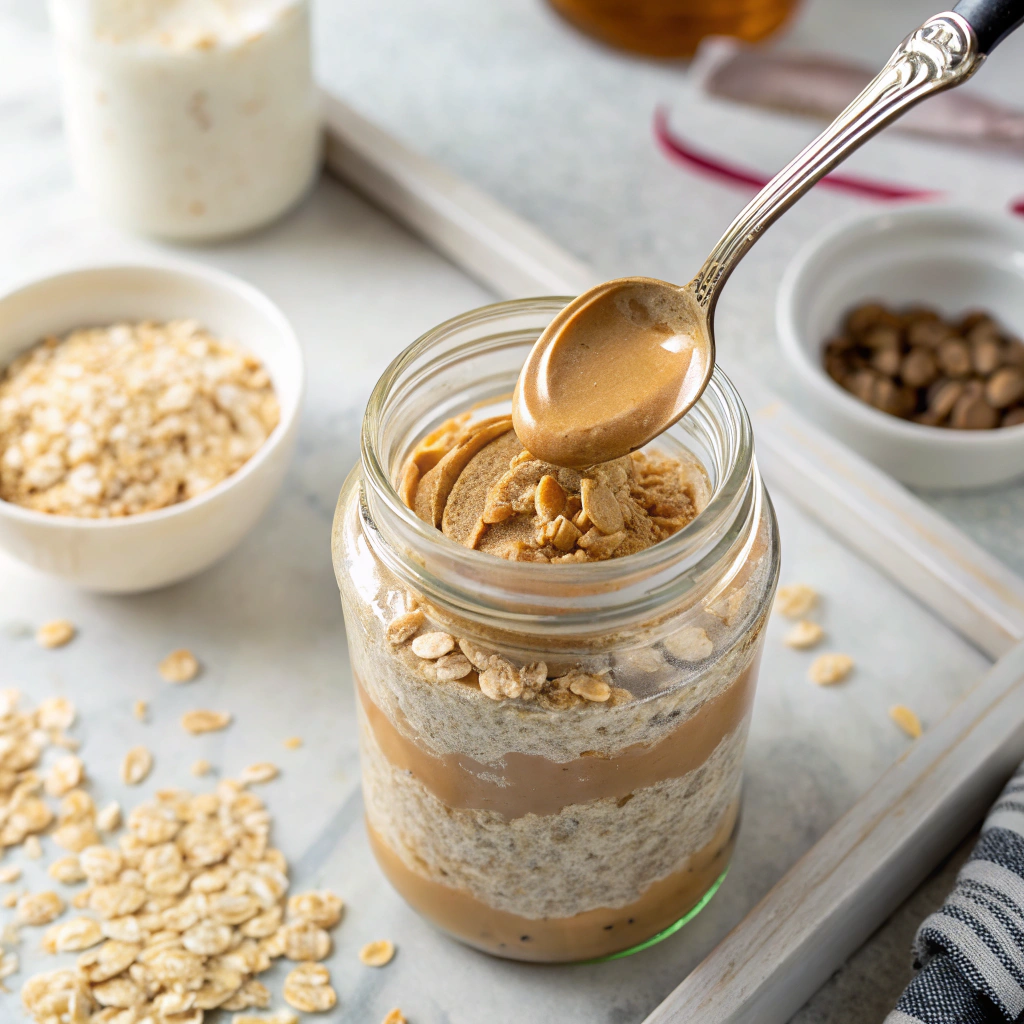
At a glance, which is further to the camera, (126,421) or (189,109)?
(189,109)

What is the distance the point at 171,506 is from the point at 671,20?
3.03 feet

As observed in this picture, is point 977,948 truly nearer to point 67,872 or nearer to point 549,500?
point 549,500

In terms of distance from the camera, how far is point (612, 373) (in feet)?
1.92

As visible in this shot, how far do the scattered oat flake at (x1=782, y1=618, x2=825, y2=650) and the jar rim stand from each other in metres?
0.31

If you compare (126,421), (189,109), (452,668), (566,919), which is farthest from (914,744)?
(189,109)

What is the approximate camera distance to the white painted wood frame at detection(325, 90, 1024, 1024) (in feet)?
2.19

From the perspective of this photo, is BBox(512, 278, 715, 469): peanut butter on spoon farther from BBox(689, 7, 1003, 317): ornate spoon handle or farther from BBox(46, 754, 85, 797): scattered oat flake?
BBox(46, 754, 85, 797): scattered oat flake

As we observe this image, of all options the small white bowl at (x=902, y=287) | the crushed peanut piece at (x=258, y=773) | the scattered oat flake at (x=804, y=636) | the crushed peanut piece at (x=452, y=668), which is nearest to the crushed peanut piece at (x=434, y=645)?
the crushed peanut piece at (x=452, y=668)

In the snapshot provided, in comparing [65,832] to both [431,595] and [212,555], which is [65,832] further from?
[431,595]

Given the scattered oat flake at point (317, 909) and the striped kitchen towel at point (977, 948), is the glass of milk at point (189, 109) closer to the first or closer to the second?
the scattered oat flake at point (317, 909)

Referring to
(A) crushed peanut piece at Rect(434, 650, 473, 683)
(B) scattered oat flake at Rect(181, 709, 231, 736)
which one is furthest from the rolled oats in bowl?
(A) crushed peanut piece at Rect(434, 650, 473, 683)

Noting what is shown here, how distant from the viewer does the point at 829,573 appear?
922 millimetres

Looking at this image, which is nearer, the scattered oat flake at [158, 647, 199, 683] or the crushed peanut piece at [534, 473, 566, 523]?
the crushed peanut piece at [534, 473, 566, 523]

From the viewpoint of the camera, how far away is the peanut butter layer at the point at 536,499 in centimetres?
56
